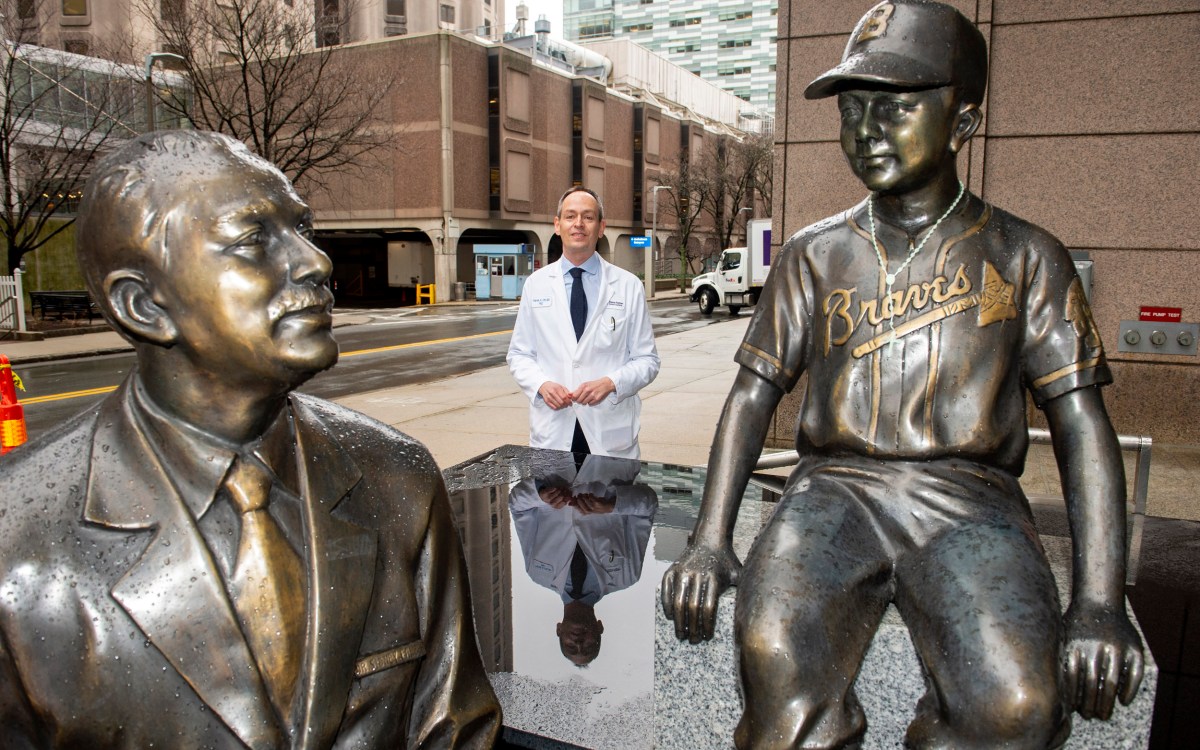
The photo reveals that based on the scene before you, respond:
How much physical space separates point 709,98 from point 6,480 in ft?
226

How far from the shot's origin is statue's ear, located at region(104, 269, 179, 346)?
109 cm

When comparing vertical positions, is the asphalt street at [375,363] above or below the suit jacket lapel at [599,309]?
below

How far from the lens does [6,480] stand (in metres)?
1.08

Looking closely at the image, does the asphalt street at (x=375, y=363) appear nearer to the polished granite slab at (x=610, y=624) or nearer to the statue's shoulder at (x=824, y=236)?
the polished granite slab at (x=610, y=624)

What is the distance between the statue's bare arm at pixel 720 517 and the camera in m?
2.01

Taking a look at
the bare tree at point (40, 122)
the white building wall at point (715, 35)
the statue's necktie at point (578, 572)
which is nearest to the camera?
the statue's necktie at point (578, 572)

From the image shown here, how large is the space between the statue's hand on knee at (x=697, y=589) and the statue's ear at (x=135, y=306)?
1.28 metres

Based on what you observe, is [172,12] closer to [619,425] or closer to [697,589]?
[619,425]

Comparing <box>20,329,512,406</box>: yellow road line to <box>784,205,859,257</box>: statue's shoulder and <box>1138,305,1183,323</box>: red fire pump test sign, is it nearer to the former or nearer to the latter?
<box>784,205,859,257</box>: statue's shoulder

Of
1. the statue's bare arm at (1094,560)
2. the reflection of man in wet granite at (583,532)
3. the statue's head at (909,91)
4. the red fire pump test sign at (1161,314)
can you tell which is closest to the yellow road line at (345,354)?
the reflection of man in wet granite at (583,532)

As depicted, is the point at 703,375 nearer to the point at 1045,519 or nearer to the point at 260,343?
the point at 1045,519

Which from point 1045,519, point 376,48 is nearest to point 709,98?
point 376,48

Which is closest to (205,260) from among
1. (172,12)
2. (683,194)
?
(172,12)

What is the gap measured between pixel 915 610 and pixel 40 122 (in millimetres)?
27547
